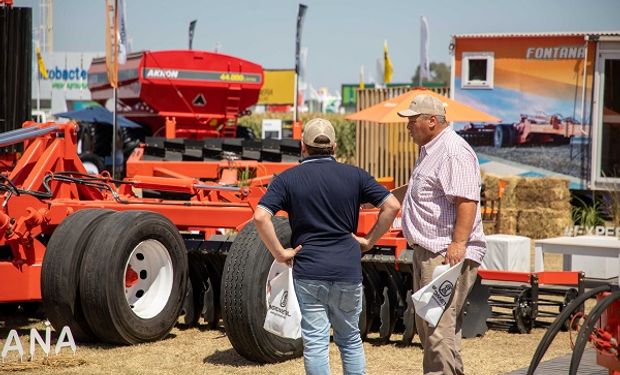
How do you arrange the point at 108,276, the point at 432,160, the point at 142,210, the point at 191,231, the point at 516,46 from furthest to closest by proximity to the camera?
the point at 516,46, the point at 191,231, the point at 142,210, the point at 108,276, the point at 432,160

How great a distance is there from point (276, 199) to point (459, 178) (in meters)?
1.06

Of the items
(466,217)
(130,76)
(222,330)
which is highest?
(130,76)

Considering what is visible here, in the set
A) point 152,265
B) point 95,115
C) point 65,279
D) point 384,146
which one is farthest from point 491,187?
point 95,115

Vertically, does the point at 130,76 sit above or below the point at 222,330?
above

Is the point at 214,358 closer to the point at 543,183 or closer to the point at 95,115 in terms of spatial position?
the point at 543,183

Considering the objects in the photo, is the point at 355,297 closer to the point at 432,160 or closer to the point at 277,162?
the point at 432,160

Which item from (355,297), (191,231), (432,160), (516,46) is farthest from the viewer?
(516,46)

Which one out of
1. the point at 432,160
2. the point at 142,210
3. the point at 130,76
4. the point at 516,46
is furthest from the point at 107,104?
the point at 432,160

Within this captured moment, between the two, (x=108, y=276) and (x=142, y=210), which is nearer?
(x=108, y=276)

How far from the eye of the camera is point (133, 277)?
8.45m

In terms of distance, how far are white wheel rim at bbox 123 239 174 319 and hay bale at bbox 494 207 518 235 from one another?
30.4 feet

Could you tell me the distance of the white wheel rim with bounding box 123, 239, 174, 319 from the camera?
27.6 ft

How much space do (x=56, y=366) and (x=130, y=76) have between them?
37.9ft

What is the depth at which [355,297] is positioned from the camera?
18.1ft
